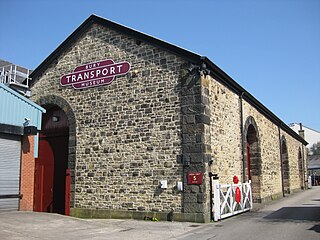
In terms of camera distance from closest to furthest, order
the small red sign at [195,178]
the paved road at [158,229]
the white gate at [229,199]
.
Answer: the paved road at [158,229] → the small red sign at [195,178] → the white gate at [229,199]

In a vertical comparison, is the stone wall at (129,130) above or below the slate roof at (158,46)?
below

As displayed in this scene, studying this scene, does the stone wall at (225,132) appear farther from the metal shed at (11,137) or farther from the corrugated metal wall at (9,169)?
the corrugated metal wall at (9,169)

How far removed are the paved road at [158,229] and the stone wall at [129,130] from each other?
1409mm

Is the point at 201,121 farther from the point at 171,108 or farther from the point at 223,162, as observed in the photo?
the point at 223,162

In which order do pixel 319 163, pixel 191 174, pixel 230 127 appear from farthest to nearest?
pixel 319 163
pixel 230 127
pixel 191 174

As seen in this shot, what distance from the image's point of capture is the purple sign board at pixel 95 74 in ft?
45.7

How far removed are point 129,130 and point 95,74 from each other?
320 cm

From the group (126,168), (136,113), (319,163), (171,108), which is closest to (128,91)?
(136,113)

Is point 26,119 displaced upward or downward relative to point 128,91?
downward

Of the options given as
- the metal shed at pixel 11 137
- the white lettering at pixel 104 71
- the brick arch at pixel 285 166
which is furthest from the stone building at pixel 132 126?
the brick arch at pixel 285 166

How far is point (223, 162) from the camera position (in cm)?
1342

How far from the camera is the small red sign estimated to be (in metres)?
11.3

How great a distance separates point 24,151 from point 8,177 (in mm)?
1133

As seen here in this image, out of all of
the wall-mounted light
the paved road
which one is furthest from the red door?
the paved road
